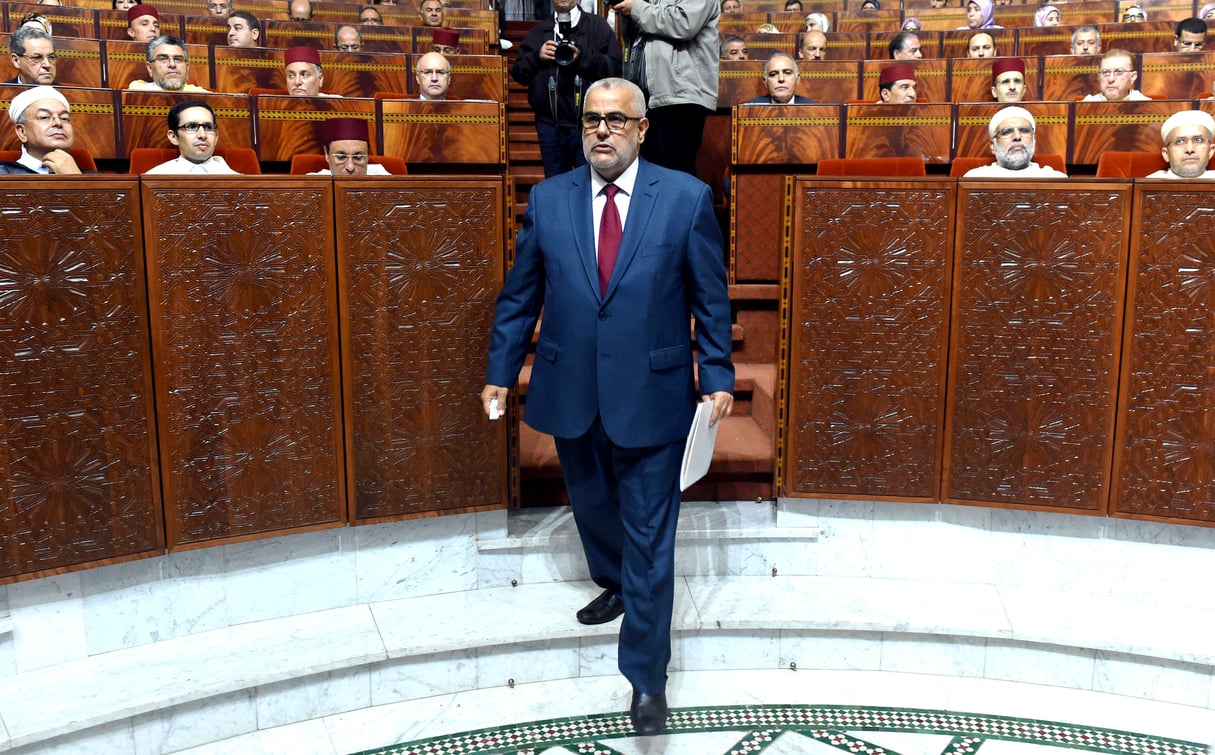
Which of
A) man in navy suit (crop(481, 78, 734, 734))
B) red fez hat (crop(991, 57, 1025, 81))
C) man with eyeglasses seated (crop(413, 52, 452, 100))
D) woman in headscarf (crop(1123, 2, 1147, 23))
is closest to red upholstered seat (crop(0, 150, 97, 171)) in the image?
man with eyeglasses seated (crop(413, 52, 452, 100))

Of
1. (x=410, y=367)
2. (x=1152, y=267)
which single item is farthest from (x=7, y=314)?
(x=1152, y=267)

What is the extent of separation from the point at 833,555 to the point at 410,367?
0.75 metres

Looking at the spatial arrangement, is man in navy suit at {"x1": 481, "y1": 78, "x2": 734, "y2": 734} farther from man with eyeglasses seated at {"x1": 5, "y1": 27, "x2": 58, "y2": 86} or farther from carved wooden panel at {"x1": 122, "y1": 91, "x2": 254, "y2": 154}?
man with eyeglasses seated at {"x1": 5, "y1": 27, "x2": 58, "y2": 86}

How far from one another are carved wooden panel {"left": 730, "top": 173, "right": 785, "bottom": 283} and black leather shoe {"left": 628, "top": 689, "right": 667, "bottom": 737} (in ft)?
Result: 3.73

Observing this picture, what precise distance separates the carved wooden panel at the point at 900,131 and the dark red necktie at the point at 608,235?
3.97 ft

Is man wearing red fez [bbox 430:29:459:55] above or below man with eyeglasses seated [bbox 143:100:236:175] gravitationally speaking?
above

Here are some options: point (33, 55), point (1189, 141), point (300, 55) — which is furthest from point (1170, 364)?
point (33, 55)

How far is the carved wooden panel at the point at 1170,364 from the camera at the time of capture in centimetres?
147

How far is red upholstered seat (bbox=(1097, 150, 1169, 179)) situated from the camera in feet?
7.11

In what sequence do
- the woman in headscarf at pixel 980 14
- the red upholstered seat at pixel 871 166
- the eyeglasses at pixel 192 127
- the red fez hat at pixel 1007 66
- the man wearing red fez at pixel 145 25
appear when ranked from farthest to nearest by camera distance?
the woman in headscarf at pixel 980 14
the man wearing red fez at pixel 145 25
the red fez hat at pixel 1007 66
the red upholstered seat at pixel 871 166
the eyeglasses at pixel 192 127

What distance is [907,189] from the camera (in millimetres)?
1547

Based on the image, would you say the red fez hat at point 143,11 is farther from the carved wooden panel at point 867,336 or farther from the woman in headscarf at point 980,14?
the woman in headscarf at point 980,14

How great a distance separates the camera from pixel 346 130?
189 centimetres

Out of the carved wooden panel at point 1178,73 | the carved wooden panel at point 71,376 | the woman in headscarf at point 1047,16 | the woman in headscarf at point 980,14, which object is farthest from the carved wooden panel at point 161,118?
the woman in headscarf at point 1047,16
